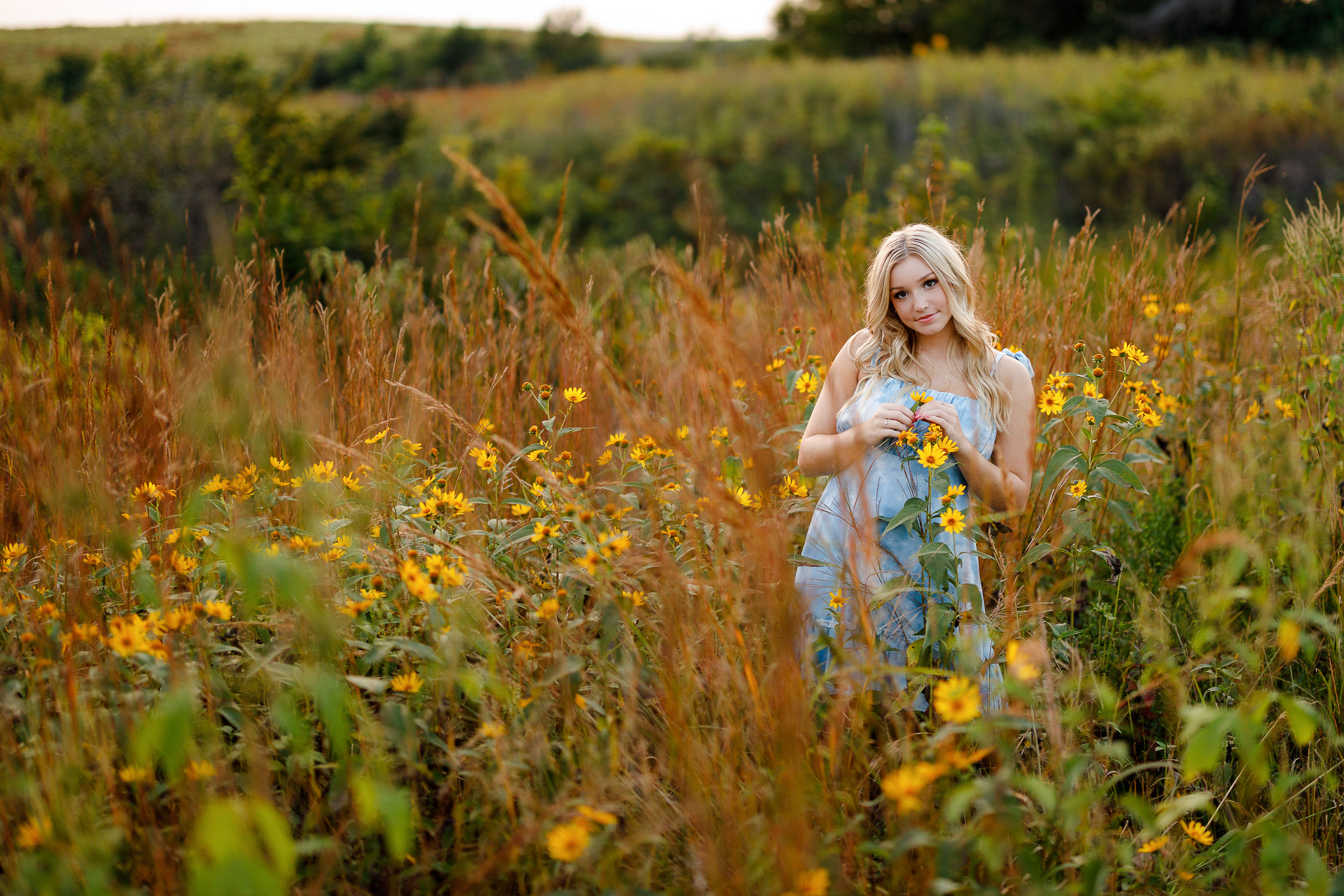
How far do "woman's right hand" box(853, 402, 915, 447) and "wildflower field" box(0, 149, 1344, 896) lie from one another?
0.33ft

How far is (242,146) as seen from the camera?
6.54m

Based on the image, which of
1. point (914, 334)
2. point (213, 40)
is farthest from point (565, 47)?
point (914, 334)

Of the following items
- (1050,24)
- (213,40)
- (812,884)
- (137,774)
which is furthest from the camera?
(213,40)

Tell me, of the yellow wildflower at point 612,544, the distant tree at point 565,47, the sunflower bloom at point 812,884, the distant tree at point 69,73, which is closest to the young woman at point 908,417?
the yellow wildflower at point 612,544

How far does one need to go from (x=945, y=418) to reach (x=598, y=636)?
2.56 feet

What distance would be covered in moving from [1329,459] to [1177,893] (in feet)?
4.67

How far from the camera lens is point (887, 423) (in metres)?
1.59

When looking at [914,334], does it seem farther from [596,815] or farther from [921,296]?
[596,815]

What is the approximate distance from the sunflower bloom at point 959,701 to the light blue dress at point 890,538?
56 cm

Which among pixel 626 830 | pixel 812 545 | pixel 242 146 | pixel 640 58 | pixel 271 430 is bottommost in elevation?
pixel 626 830

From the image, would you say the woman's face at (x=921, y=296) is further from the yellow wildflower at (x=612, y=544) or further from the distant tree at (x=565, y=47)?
the distant tree at (x=565, y=47)

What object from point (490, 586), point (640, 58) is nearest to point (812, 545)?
point (490, 586)

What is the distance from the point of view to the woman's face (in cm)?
182

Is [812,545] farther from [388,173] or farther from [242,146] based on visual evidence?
[388,173]
